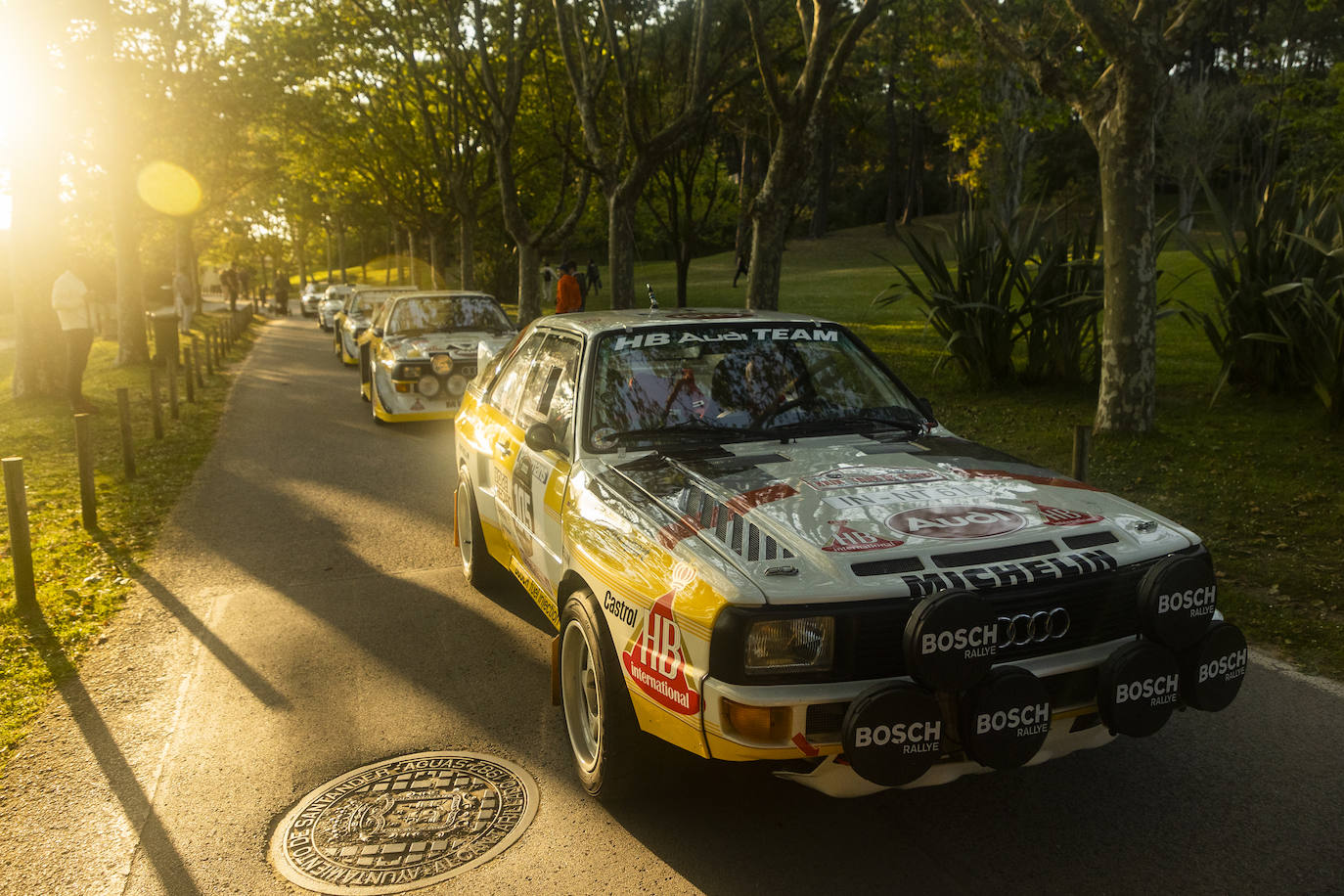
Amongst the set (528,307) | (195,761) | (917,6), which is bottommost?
(195,761)

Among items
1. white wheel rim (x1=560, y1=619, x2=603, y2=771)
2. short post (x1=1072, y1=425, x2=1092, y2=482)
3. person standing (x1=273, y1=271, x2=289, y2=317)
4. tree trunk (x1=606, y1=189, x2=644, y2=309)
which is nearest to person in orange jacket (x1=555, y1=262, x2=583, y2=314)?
tree trunk (x1=606, y1=189, x2=644, y2=309)

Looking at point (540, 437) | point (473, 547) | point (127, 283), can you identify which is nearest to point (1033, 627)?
point (540, 437)

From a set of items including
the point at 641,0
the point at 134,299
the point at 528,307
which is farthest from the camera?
the point at 528,307

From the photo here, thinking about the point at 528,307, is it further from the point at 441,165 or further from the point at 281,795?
the point at 281,795

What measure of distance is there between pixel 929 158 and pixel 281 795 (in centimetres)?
6947

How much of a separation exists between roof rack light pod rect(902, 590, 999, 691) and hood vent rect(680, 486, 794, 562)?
469 mm

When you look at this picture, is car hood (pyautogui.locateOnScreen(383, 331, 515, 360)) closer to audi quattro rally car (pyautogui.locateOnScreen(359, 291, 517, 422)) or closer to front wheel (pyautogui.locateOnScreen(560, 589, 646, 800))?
A: audi quattro rally car (pyautogui.locateOnScreen(359, 291, 517, 422))

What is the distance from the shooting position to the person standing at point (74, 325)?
1403 cm

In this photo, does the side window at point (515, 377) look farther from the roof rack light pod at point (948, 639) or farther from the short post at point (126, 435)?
the short post at point (126, 435)

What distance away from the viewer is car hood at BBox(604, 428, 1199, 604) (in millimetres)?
3121

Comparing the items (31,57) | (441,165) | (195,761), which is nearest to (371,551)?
(195,761)

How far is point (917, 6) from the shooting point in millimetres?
15211

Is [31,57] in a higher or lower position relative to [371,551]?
higher

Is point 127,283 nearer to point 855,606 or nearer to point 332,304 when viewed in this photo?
point 332,304
